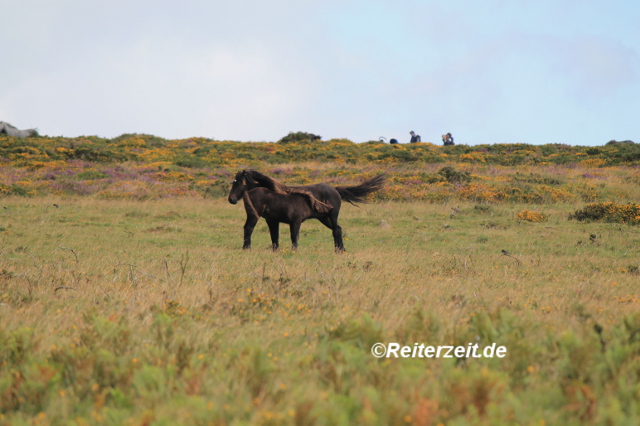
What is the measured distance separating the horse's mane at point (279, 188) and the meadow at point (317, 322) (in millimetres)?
1164

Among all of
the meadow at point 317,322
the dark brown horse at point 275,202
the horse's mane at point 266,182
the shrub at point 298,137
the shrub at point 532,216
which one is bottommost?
the meadow at point 317,322

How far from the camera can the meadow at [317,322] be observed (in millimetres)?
3221

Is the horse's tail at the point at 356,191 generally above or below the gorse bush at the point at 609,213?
above

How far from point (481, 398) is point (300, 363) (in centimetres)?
141

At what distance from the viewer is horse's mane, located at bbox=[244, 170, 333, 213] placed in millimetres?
12656

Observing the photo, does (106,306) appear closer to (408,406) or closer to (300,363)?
(300,363)

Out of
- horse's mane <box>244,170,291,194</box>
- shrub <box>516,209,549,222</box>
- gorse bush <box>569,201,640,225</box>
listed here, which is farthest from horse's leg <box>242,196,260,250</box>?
gorse bush <box>569,201,640,225</box>

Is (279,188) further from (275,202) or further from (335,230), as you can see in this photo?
(335,230)

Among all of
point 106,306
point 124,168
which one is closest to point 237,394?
point 106,306

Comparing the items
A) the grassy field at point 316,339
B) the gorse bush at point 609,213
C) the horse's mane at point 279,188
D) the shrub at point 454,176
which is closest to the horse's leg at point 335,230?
the horse's mane at point 279,188

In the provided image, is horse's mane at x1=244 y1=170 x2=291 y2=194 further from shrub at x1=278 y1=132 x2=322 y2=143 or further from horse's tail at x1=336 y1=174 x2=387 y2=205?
shrub at x1=278 y1=132 x2=322 y2=143

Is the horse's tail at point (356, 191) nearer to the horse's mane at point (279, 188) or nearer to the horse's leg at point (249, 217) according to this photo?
the horse's mane at point (279, 188)

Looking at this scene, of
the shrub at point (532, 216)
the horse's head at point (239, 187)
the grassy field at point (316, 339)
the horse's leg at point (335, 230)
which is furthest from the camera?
the shrub at point (532, 216)

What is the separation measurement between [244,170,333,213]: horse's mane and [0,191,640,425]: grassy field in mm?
1512
